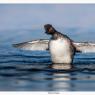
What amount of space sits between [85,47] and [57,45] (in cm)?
23

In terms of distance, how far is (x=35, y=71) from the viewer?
3.40 meters

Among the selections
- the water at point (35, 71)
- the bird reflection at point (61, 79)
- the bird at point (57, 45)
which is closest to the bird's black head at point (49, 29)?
the bird at point (57, 45)

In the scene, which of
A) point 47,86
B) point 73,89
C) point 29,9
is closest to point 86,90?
point 73,89

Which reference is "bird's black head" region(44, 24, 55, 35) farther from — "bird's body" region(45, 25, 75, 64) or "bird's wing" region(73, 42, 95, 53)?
"bird's wing" region(73, 42, 95, 53)

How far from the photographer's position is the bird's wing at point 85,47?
133 inches

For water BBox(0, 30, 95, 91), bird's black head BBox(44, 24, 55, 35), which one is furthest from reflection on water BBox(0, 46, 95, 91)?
bird's black head BBox(44, 24, 55, 35)

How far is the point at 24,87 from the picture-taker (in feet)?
10.9

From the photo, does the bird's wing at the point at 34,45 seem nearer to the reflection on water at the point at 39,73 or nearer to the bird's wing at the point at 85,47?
the reflection on water at the point at 39,73

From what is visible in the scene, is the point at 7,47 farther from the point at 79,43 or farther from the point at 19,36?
the point at 79,43

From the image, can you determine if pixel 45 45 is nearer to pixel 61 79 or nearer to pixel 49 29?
pixel 49 29

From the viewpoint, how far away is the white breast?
338 centimetres

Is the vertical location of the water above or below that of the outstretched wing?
below

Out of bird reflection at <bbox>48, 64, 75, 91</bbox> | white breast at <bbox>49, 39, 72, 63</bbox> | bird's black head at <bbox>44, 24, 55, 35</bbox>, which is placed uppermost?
bird's black head at <bbox>44, 24, 55, 35</bbox>

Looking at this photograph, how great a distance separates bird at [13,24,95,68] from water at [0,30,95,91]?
4 cm
